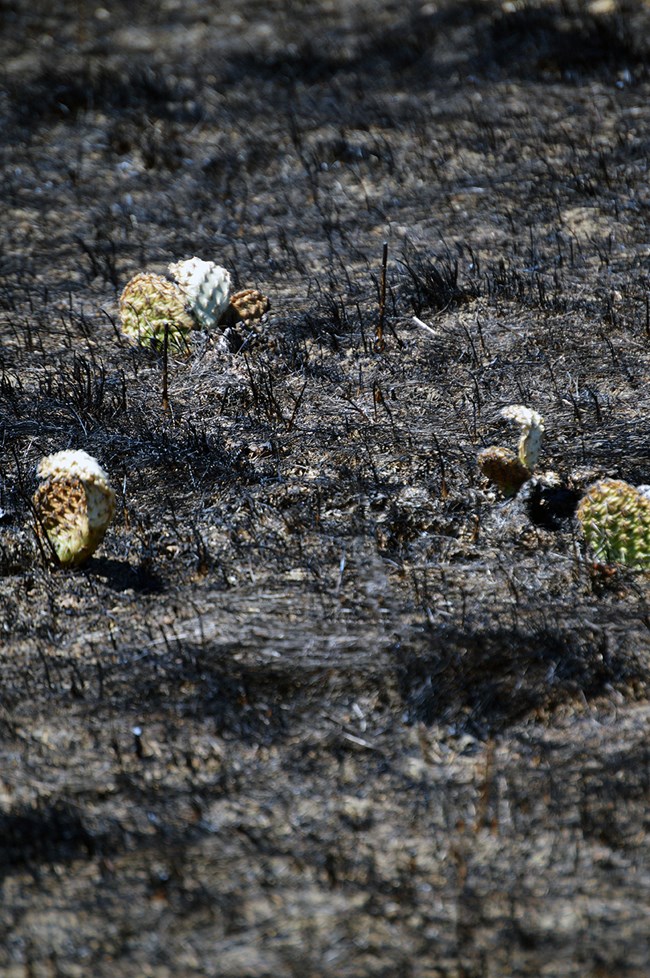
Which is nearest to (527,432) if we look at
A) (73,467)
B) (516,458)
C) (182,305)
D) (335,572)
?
(516,458)

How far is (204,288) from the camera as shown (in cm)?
407

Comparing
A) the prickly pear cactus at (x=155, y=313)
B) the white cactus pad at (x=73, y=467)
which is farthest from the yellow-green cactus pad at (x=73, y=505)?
the prickly pear cactus at (x=155, y=313)

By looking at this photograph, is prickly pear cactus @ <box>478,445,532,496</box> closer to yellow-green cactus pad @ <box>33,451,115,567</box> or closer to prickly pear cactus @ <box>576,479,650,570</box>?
prickly pear cactus @ <box>576,479,650,570</box>

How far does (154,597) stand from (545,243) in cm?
290

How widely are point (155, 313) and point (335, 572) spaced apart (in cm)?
175

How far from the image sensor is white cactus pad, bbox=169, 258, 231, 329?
13.3 feet

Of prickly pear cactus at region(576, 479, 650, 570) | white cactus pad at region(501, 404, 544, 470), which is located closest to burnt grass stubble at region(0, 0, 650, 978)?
prickly pear cactus at region(576, 479, 650, 570)

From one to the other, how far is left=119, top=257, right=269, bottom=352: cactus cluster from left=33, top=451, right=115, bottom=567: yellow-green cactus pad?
1242 millimetres

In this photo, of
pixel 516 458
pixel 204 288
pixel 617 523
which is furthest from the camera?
pixel 204 288

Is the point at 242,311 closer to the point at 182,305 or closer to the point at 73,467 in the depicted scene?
the point at 182,305

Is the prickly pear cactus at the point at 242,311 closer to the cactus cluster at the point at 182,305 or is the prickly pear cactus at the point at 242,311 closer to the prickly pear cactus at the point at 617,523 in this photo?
the cactus cluster at the point at 182,305

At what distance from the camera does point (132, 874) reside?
2.12 metres

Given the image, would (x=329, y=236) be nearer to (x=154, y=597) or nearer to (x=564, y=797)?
(x=154, y=597)

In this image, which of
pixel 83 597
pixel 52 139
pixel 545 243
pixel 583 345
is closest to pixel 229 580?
pixel 83 597
